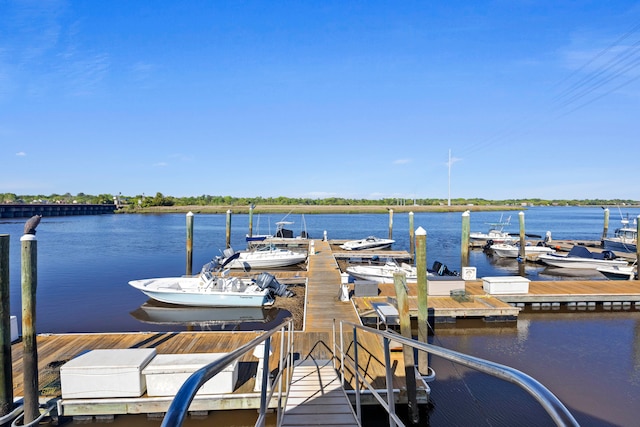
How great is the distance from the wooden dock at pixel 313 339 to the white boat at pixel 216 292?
1892mm

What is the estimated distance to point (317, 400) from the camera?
484 cm

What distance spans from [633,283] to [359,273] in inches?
462

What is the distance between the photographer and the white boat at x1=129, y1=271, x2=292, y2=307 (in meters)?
14.5

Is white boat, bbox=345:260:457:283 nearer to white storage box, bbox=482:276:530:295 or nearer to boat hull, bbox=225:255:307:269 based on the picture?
white storage box, bbox=482:276:530:295

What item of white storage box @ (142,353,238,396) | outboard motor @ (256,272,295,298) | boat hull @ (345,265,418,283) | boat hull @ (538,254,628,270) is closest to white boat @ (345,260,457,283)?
boat hull @ (345,265,418,283)

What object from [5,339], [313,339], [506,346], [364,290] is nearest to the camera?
[5,339]

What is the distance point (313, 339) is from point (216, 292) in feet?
20.4

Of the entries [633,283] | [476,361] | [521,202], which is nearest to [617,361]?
[633,283]

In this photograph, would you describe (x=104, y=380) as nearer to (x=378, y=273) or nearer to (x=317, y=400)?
(x=317, y=400)

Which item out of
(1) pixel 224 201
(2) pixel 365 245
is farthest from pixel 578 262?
(1) pixel 224 201

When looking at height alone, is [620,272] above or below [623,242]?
below

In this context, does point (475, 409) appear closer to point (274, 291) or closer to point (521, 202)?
point (274, 291)

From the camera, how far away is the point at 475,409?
7.88 metres

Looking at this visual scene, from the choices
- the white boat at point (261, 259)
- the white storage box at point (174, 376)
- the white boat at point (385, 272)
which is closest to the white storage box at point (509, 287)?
the white boat at point (385, 272)
